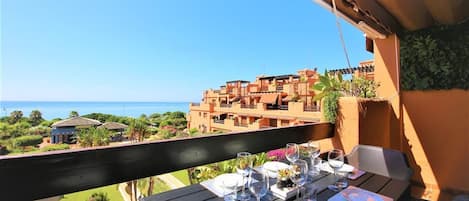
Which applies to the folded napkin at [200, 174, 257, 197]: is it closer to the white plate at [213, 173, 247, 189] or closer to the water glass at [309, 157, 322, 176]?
the white plate at [213, 173, 247, 189]

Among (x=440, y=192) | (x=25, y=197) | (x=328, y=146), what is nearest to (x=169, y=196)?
(x=25, y=197)

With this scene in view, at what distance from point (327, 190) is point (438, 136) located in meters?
2.81

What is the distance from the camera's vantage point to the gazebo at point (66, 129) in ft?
21.0

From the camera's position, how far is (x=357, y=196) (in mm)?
1336

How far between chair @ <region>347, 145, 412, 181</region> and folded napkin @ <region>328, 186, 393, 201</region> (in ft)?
2.28

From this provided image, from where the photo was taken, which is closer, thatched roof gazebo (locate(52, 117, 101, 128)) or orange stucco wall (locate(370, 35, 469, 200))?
orange stucco wall (locate(370, 35, 469, 200))

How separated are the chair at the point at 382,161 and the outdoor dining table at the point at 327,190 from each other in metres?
0.35

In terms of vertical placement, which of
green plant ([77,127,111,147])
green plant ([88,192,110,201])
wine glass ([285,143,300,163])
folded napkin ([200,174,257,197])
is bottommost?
green plant ([88,192,110,201])

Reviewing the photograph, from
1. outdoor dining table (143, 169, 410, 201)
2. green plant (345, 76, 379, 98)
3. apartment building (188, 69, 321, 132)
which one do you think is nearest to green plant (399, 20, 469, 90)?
green plant (345, 76, 379, 98)

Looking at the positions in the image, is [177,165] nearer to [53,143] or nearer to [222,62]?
[53,143]

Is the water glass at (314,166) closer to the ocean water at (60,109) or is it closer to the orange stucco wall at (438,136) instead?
the orange stucco wall at (438,136)

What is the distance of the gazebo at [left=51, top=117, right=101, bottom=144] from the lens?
21.0 ft

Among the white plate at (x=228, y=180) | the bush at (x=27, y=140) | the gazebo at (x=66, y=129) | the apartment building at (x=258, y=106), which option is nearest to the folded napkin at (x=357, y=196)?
the white plate at (x=228, y=180)

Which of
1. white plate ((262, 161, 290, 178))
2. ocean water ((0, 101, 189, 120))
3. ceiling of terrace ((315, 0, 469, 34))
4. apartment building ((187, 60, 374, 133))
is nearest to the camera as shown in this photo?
white plate ((262, 161, 290, 178))
